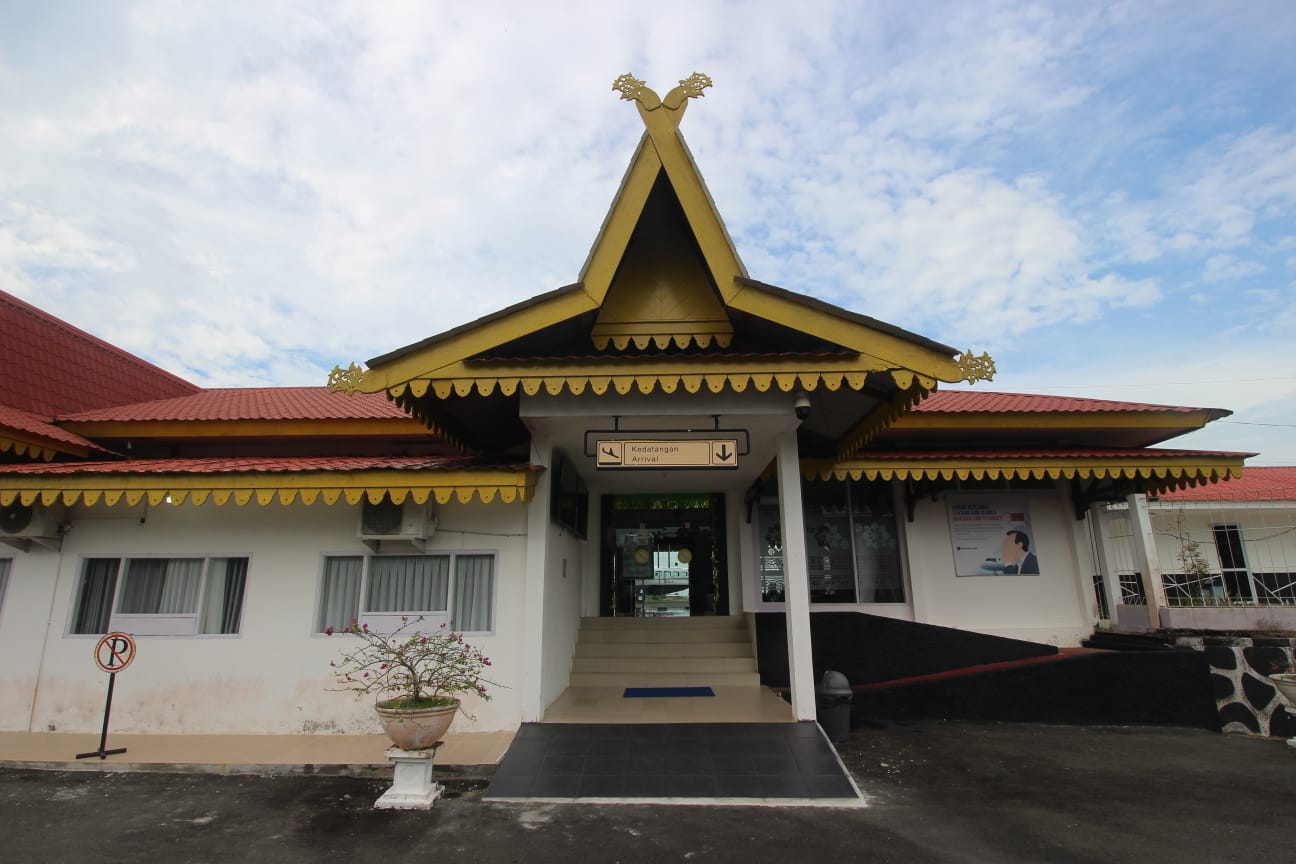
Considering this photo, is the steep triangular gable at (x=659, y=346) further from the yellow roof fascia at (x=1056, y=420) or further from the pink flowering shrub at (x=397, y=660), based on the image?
the yellow roof fascia at (x=1056, y=420)

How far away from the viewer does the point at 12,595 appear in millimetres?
6961

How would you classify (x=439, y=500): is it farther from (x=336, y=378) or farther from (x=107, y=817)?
(x=107, y=817)

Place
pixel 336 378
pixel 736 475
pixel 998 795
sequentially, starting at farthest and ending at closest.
Answer: pixel 736 475 < pixel 336 378 < pixel 998 795

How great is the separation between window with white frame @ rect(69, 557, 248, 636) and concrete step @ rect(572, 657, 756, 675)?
4.27 meters

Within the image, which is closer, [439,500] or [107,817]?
[107,817]

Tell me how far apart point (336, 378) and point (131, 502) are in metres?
2.75

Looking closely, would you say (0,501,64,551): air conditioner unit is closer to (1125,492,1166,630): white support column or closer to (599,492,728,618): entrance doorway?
(599,492,728,618): entrance doorway

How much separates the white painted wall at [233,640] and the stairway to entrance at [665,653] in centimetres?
246

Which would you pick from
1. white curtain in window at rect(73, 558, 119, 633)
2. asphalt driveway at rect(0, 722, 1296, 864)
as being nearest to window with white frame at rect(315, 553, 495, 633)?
asphalt driveway at rect(0, 722, 1296, 864)

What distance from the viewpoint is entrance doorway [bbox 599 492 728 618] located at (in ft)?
36.1

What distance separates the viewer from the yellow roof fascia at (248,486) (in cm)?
637

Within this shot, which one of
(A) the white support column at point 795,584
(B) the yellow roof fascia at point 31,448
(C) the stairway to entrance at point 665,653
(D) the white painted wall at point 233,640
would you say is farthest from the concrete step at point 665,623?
(B) the yellow roof fascia at point 31,448

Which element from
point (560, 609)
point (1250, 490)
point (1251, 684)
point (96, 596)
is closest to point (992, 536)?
point (1251, 684)

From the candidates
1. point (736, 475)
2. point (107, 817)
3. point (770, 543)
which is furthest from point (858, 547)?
point (107, 817)
